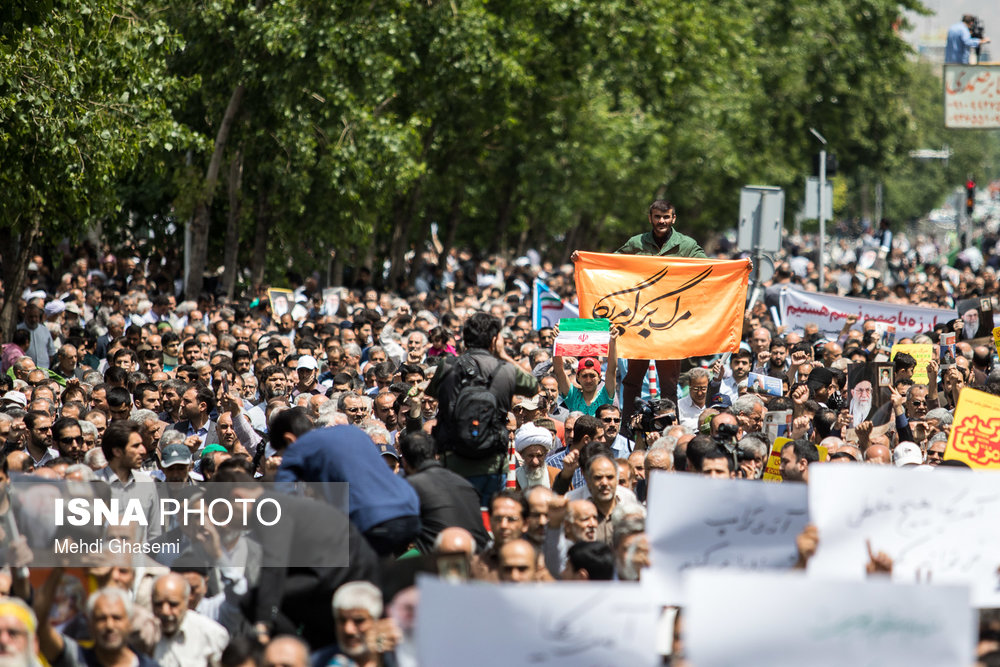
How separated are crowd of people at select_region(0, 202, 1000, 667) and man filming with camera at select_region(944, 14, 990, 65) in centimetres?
1115

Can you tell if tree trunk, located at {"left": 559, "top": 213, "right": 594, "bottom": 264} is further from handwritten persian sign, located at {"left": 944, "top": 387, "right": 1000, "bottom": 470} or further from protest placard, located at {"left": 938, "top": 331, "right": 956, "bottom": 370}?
handwritten persian sign, located at {"left": 944, "top": 387, "right": 1000, "bottom": 470}

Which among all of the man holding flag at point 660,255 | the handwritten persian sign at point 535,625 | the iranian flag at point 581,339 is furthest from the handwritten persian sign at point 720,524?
the man holding flag at point 660,255

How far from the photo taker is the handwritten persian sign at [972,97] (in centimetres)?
2583

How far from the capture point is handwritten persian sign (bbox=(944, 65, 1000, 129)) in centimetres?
2583

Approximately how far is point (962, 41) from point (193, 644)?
75.1ft

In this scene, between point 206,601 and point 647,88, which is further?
point 647,88

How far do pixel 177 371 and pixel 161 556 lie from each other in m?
5.39

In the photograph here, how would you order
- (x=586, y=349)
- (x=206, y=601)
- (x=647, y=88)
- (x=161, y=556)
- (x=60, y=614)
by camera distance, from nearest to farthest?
(x=60, y=614)
(x=206, y=601)
(x=161, y=556)
(x=586, y=349)
(x=647, y=88)

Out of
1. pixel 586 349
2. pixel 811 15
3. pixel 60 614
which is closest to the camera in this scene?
pixel 60 614

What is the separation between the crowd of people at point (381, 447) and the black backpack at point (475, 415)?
0.04 ft

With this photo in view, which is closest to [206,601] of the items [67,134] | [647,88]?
[67,134]

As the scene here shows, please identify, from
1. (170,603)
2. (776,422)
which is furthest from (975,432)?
(170,603)

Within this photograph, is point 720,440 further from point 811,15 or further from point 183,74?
point 811,15

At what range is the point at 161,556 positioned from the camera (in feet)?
26.7
